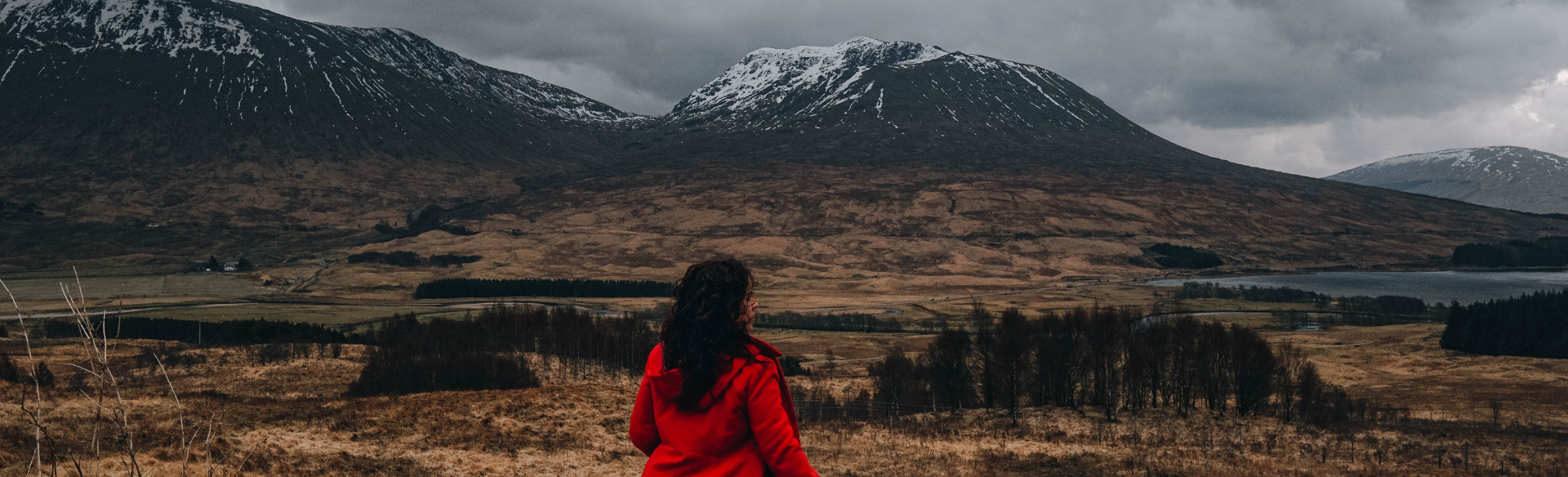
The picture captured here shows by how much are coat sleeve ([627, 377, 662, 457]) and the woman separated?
0.51 ft

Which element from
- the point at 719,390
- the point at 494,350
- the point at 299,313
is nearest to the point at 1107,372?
the point at 494,350

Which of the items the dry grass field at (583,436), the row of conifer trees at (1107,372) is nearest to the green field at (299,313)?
the dry grass field at (583,436)

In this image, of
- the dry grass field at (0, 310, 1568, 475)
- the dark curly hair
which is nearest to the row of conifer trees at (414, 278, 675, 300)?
the dry grass field at (0, 310, 1568, 475)

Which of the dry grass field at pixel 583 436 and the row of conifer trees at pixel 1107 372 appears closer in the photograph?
the dry grass field at pixel 583 436

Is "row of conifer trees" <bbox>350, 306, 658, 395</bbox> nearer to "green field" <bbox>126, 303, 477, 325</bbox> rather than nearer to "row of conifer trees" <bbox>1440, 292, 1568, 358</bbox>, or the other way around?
"green field" <bbox>126, 303, 477, 325</bbox>

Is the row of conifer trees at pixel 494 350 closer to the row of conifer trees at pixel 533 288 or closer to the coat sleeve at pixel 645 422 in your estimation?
the coat sleeve at pixel 645 422

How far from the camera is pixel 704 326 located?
5859 millimetres

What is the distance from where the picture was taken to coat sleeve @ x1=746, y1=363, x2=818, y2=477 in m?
5.86

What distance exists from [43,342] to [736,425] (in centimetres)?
10551

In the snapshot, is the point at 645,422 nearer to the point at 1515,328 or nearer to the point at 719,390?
the point at 719,390

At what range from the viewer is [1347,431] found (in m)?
50.1

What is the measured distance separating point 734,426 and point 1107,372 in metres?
62.3

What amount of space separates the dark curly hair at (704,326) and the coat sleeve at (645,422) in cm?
38

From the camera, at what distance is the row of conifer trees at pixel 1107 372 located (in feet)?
197
